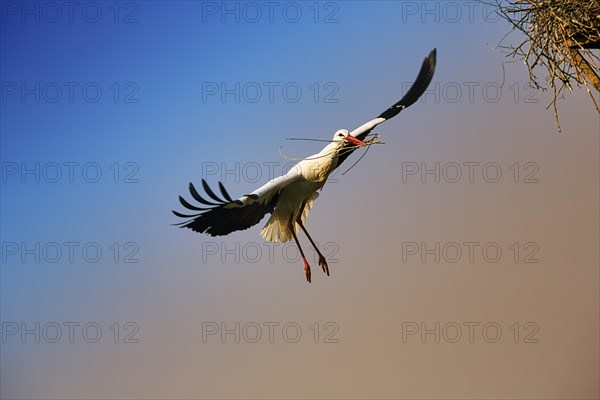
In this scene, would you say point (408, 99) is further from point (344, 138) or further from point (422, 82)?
point (344, 138)

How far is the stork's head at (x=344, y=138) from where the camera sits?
389 centimetres

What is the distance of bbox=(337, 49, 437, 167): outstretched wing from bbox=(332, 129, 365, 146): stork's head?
117 millimetres

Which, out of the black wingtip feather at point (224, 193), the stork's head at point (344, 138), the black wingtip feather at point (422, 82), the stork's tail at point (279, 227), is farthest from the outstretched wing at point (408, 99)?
the black wingtip feather at point (224, 193)

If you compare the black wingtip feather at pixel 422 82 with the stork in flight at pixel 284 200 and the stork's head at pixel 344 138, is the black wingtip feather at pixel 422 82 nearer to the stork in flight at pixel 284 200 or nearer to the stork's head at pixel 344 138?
the stork in flight at pixel 284 200

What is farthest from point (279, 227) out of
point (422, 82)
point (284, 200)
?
point (422, 82)

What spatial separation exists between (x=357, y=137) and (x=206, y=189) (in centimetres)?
93

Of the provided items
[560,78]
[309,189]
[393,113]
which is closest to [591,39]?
[560,78]

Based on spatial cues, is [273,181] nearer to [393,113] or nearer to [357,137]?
[357,137]

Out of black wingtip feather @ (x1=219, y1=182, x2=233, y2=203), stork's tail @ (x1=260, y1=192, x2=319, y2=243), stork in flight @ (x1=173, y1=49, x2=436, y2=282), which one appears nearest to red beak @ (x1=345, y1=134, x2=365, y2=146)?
stork in flight @ (x1=173, y1=49, x2=436, y2=282)

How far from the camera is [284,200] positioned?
4180mm

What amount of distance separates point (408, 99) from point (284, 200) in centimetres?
93

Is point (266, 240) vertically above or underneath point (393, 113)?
underneath

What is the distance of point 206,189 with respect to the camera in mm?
3598

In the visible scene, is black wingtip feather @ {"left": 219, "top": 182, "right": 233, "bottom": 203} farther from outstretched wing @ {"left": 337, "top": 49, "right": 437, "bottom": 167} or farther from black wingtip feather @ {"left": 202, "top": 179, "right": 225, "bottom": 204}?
outstretched wing @ {"left": 337, "top": 49, "right": 437, "bottom": 167}
